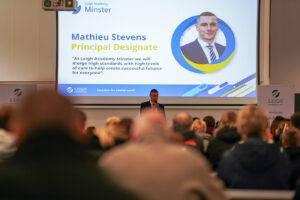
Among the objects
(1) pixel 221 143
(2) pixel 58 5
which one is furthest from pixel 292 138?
(2) pixel 58 5

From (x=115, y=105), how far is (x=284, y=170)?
6576mm

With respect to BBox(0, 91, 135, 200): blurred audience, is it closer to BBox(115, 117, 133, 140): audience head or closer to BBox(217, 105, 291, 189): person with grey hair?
BBox(217, 105, 291, 189): person with grey hair

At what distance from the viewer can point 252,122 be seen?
3.06m

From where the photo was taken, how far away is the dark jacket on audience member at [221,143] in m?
4.16

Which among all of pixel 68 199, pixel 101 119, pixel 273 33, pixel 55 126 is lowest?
pixel 101 119

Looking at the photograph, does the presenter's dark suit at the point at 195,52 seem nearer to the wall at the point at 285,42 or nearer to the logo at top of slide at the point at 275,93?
the logo at top of slide at the point at 275,93

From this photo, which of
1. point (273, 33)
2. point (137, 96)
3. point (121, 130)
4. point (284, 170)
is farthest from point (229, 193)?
point (273, 33)

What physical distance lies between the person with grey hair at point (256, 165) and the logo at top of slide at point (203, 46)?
20.9 ft

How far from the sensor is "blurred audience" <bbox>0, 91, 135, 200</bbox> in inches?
36.0

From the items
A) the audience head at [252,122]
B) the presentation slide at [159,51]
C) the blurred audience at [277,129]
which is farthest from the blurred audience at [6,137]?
the presentation slide at [159,51]

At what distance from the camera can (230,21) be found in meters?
9.33

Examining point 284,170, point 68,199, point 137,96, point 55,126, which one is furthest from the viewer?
point 137,96

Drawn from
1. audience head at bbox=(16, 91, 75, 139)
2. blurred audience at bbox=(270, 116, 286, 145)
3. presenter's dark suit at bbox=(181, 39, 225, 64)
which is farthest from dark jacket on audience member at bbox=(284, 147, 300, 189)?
presenter's dark suit at bbox=(181, 39, 225, 64)

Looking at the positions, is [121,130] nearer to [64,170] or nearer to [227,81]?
[64,170]
